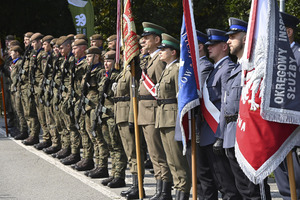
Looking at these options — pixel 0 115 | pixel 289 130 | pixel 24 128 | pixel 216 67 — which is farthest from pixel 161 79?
pixel 0 115

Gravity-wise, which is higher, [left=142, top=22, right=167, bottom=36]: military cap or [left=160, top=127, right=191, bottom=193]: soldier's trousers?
[left=142, top=22, right=167, bottom=36]: military cap

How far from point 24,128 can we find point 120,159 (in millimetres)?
5693

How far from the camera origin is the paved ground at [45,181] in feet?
26.7

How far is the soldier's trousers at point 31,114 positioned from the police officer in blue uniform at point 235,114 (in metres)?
7.73

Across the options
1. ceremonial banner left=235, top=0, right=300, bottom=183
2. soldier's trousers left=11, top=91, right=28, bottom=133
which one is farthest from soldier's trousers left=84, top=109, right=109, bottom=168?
soldier's trousers left=11, top=91, right=28, bottom=133

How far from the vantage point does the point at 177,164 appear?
6.89 m

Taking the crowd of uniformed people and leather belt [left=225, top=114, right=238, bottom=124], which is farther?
the crowd of uniformed people

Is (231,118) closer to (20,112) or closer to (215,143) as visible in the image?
(215,143)

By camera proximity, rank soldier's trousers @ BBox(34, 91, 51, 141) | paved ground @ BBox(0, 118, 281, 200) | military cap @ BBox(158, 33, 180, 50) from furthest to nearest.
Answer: soldier's trousers @ BBox(34, 91, 51, 141)
paved ground @ BBox(0, 118, 281, 200)
military cap @ BBox(158, 33, 180, 50)

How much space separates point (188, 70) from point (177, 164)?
1.25 meters

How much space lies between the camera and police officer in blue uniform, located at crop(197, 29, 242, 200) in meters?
5.89

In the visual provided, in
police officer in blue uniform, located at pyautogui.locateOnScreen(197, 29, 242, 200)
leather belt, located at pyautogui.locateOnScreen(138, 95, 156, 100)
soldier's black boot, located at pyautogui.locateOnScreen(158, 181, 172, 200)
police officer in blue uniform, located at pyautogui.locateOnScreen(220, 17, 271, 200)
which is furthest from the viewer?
leather belt, located at pyautogui.locateOnScreen(138, 95, 156, 100)

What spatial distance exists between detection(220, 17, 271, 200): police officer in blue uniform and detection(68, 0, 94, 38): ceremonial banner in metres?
9.60

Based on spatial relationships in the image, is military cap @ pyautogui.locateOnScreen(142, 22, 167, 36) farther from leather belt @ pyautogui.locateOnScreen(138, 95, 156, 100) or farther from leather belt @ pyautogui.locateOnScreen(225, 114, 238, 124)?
leather belt @ pyautogui.locateOnScreen(225, 114, 238, 124)
